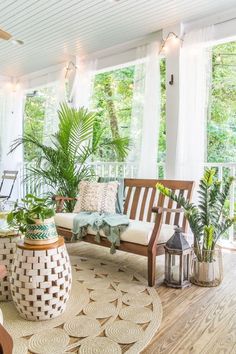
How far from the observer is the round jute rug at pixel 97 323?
5.16 ft

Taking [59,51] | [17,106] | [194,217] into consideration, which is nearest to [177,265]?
[194,217]

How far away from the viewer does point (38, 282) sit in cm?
178

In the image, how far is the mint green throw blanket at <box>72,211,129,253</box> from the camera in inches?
103

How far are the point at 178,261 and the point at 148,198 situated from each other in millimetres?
1214

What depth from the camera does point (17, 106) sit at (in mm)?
6180

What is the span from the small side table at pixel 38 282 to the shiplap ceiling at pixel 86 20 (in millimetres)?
2664

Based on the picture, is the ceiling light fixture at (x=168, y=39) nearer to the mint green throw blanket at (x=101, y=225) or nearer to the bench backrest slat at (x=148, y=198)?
the bench backrest slat at (x=148, y=198)

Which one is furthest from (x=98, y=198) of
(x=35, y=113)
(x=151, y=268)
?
(x=35, y=113)

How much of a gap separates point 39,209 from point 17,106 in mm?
4864

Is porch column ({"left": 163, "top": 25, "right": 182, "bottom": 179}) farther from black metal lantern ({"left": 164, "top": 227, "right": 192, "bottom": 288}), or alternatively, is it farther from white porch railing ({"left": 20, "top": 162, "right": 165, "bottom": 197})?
black metal lantern ({"left": 164, "top": 227, "right": 192, "bottom": 288})

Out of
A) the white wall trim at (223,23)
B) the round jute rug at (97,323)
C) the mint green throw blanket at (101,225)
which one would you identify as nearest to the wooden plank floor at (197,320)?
the round jute rug at (97,323)

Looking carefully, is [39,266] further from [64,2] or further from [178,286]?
[64,2]

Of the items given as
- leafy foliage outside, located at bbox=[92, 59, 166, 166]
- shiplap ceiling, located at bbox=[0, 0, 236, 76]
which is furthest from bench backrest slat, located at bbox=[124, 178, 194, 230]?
leafy foliage outside, located at bbox=[92, 59, 166, 166]

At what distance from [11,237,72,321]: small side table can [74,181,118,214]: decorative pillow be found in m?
1.38
